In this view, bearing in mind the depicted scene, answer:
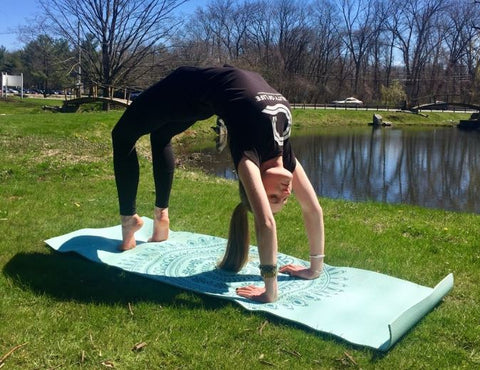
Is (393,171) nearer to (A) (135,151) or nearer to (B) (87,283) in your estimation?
(A) (135,151)

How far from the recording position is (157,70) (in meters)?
24.5

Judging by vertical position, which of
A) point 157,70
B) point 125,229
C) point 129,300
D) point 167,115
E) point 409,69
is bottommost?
point 129,300

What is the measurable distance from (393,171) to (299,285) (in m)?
10.6

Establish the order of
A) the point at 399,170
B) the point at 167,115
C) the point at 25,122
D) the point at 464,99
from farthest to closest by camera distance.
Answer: the point at 464,99, the point at 25,122, the point at 399,170, the point at 167,115

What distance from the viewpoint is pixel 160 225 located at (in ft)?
14.2

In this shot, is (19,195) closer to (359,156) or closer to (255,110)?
(255,110)

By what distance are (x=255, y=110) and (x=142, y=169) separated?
6.41m

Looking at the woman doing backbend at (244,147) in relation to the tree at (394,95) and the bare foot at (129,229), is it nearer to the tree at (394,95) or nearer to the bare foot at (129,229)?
the bare foot at (129,229)

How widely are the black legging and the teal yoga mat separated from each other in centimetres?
42

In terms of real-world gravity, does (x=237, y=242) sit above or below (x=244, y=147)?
below

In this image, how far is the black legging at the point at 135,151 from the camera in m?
3.72

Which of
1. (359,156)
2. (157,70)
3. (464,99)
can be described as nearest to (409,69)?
(464,99)

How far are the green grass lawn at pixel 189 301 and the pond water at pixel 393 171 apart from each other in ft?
10.4

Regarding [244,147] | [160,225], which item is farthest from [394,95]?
[244,147]
